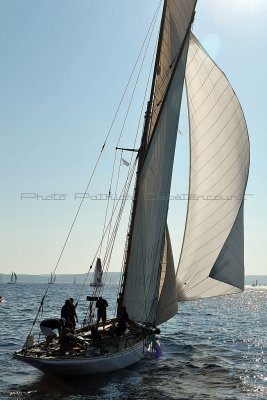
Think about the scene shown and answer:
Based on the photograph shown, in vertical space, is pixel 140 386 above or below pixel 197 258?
below

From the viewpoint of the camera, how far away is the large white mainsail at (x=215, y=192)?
2366 centimetres

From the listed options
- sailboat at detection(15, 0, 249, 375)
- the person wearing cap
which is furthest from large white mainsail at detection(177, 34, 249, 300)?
the person wearing cap

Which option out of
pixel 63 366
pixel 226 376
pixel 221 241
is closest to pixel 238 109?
pixel 221 241

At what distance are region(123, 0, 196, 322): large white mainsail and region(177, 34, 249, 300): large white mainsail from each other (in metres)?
1.48

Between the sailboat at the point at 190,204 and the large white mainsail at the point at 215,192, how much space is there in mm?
50

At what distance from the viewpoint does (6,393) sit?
1898 cm

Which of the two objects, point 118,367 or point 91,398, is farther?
point 118,367

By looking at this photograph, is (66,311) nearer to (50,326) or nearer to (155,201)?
(50,326)

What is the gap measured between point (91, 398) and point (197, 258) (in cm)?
903

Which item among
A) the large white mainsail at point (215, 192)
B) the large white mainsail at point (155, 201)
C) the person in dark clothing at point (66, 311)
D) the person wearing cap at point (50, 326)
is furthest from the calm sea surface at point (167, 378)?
the large white mainsail at point (215, 192)

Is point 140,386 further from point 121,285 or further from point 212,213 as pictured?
point 212,213

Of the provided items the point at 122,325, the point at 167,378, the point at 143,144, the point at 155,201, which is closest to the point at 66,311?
the point at 122,325

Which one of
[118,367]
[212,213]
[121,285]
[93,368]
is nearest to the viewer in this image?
[93,368]

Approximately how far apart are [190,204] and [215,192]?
5.15 ft
